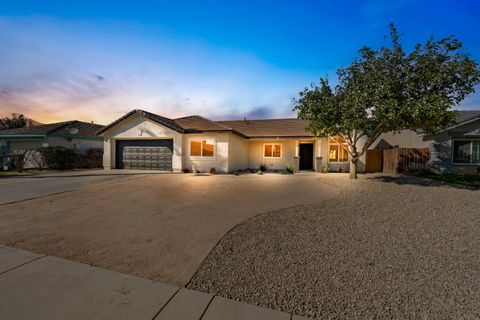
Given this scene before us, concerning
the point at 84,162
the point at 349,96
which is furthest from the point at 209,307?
the point at 84,162

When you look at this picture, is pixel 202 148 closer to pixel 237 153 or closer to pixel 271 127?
pixel 237 153

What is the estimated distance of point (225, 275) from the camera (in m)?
2.98

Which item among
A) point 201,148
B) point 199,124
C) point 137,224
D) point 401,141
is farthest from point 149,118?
point 401,141

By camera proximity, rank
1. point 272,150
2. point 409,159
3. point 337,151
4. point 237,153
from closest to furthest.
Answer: point 409,159, point 237,153, point 337,151, point 272,150

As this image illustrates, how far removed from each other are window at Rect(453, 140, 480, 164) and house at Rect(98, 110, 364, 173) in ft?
22.1

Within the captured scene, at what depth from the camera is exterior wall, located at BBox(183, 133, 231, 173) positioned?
50.7 feet

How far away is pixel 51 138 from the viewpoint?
19.5 m

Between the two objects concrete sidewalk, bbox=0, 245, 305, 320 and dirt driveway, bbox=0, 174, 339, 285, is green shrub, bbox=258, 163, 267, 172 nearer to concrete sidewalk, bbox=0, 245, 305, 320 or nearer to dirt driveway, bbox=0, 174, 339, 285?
dirt driveway, bbox=0, 174, 339, 285

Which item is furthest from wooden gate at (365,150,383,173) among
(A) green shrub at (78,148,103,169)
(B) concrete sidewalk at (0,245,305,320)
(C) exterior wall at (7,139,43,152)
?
(C) exterior wall at (7,139,43,152)

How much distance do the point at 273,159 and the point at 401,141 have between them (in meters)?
13.3

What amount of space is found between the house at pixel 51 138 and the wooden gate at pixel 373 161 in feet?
77.8

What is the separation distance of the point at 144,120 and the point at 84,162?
7.38m

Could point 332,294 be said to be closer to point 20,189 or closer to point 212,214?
point 212,214

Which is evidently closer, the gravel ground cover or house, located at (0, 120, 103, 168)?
the gravel ground cover
